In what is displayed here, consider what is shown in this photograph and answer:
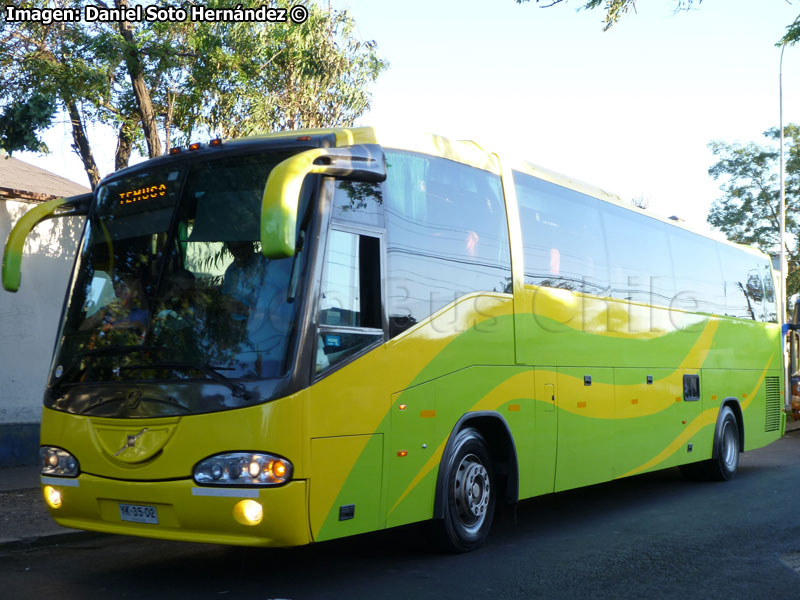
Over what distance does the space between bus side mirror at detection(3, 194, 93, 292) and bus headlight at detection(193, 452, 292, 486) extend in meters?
2.28

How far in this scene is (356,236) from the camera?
668 cm

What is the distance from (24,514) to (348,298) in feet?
16.0

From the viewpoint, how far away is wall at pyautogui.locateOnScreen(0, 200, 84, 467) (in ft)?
42.9

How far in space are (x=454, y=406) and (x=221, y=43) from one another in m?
8.52

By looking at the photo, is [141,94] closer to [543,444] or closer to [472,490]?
[543,444]

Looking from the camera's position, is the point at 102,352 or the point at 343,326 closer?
the point at 343,326

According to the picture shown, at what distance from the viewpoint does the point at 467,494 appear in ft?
25.4

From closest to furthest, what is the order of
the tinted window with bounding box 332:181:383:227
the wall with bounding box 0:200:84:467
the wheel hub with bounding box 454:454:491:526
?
the tinted window with bounding box 332:181:383:227 → the wheel hub with bounding box 454:454:491:526 → the wall with bounding box 0:200:84:467

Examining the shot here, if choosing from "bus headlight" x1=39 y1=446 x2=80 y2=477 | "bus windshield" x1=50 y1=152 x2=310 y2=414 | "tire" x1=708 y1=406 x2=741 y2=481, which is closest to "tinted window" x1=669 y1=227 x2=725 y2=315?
"tire" x1=708 y1=406 x2=741 y2=481

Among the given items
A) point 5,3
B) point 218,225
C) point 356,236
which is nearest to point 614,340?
point 356,236

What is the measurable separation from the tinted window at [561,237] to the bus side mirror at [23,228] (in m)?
3.94

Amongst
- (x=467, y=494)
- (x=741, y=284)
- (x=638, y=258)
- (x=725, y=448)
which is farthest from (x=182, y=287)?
(x=741, y=284)

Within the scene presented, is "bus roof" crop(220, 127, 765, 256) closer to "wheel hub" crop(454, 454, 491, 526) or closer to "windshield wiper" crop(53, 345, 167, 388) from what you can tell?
"windshield wiper" crop(53, 345, 167, 388)

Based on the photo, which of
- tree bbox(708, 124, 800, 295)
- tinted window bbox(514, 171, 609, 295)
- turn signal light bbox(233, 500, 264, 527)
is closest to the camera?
turn signal light bbox(233, 500, 264, 527)
